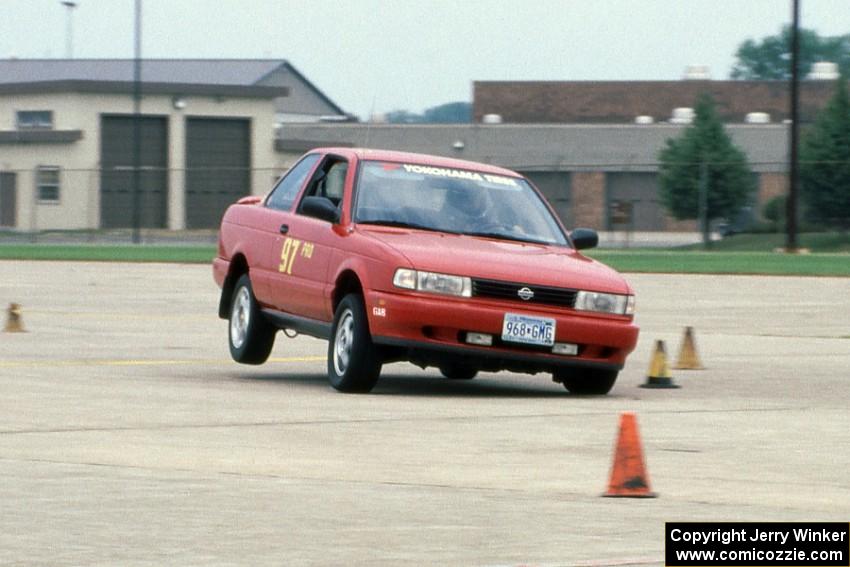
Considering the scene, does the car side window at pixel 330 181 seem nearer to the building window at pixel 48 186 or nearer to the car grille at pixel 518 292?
the car grille at pixel 518 292

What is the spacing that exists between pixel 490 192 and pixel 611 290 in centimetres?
165

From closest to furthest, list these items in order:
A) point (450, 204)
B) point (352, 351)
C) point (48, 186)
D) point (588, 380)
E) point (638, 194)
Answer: point (352, 351) < point (588, 380) < point (450, 204) < point (48, 186) < point (638, 194)

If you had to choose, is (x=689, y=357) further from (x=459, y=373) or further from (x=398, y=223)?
(x=398, y=223)

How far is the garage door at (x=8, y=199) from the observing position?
60.8 meters

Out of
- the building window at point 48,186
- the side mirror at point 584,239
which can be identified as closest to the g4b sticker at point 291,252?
the side mirror at point 584,239

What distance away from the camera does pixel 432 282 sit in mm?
11922

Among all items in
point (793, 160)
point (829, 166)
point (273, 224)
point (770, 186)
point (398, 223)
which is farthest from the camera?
point (770, 186)

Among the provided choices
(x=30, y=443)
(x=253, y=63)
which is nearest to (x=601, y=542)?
(x=30, y=443)

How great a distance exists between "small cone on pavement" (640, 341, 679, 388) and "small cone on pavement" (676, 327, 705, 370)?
1.82 metres

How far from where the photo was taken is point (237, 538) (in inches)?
267

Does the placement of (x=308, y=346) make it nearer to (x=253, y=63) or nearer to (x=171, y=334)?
(x=171, y=334)

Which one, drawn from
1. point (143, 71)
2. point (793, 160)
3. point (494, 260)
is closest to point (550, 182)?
point (143, 71)

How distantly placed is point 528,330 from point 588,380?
976mm

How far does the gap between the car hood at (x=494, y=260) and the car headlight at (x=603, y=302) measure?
4cm
